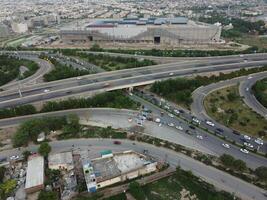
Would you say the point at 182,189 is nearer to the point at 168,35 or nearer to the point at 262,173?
the point at 262,173

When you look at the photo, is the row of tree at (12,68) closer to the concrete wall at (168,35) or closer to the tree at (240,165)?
the concrete wall at (168,35)

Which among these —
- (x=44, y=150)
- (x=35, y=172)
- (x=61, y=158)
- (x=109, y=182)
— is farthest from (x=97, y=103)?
(x=109, y=182)

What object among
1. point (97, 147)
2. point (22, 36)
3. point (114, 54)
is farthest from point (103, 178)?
point (22, 36)

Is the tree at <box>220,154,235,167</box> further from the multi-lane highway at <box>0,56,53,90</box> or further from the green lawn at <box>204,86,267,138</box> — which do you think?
the multi-lane highway at <box>0,56,53,90</box>

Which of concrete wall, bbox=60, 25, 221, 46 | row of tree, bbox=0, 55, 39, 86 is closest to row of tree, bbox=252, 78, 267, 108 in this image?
concrete wall, bbox=60, 25, 221, 46

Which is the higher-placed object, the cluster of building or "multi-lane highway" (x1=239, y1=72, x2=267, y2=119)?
"multi-lane highway" (x1=239, y1=72, x2=267, y2=119)
